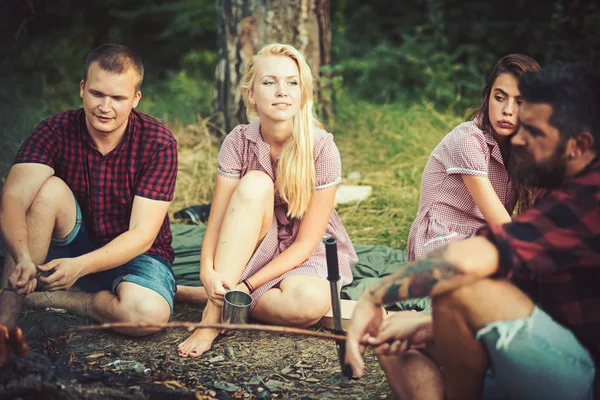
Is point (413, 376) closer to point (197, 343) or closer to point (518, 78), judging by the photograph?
point (197, 343)

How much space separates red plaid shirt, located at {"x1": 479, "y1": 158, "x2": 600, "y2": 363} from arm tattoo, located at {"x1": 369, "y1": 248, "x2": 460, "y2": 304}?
0.47 ft

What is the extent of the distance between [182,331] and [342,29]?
584cm

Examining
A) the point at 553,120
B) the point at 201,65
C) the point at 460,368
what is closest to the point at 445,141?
the point at 553,120

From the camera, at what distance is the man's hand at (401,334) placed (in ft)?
6.89

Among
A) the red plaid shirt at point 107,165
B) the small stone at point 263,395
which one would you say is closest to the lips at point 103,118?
the red plaid shirt at point 107,165

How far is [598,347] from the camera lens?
180 centimetres

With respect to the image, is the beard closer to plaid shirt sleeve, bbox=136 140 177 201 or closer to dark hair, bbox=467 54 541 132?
dark hair, bbox=467 54 541 132

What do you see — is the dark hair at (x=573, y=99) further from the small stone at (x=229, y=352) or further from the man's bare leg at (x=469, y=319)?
the small stone at (x=229, y=352)

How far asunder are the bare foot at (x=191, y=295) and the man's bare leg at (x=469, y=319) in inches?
67.2

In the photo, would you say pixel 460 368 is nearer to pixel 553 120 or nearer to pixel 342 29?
pixel 553 120

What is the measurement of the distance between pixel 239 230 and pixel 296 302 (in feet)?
1.29

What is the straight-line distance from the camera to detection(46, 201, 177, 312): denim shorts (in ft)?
9.98

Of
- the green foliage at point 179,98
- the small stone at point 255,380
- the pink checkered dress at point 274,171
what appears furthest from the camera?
the green foliage at point 179,98

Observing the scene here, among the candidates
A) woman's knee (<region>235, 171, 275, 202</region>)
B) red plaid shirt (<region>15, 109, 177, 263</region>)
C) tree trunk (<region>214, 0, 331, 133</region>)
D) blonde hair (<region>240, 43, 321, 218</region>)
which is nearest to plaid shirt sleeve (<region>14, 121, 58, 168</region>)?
red plaid shirt (<region>15, 109, 177, 263</region>)
